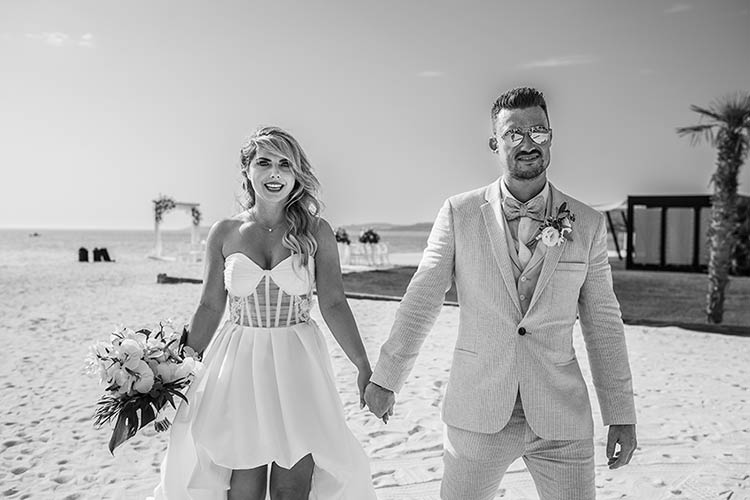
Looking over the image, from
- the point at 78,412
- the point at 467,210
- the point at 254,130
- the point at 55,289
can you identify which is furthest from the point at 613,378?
the point at 55,289

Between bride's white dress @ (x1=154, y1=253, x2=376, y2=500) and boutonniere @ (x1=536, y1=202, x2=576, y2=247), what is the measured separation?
1166mm

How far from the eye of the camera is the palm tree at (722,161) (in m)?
10.4

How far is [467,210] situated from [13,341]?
8.77 meters

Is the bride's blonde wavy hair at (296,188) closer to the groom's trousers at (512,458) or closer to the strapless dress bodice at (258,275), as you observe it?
the strapless dress bodice at (258,275)

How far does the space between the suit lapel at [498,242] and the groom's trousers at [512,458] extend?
42 cm

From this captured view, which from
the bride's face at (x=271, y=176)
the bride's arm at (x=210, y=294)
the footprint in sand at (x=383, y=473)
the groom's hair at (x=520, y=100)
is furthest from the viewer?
the footprint in sand at (x=383, y=473)

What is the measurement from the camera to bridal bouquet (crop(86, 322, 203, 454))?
2.66 m

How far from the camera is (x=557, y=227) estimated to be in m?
2.38

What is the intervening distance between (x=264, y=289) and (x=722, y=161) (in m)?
9.97

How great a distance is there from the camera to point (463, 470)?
7.96ft

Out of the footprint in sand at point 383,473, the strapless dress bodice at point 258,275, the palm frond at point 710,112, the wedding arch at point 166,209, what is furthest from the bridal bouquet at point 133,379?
the wedding arch at point 166,209

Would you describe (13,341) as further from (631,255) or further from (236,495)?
(631,255)

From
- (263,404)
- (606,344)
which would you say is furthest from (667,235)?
(263,404)

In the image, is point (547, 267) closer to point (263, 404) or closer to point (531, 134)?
point (531, 134)
